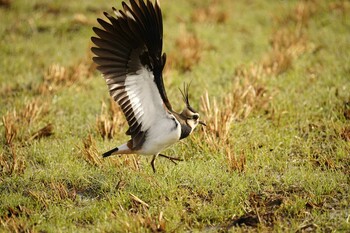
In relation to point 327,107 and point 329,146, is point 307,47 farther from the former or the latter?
point 329,146

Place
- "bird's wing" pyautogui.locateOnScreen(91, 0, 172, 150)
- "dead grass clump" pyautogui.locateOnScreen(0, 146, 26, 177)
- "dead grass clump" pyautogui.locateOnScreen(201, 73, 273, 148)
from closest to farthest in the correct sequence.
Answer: "bird's wing" pyautogui.locateOnScreen(91, 0, 172, 150), "dead grass clump" pyautogui.locateOnScreen(0, 146, 26, 177), "dead grass clump" pyautogui.locateOnScreen(201, 73, 273, 148)

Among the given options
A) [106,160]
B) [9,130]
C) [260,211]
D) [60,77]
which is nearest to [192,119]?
[106,160]

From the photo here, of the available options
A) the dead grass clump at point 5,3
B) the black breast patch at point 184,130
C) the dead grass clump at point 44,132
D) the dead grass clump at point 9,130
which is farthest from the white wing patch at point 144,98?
the dead grass clump at point 5,3

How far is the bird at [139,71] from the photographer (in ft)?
12.6

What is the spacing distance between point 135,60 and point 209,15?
536 centimetres

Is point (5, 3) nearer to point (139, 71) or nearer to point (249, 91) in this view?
point (249, 91)

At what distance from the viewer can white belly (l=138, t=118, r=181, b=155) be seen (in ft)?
13.6

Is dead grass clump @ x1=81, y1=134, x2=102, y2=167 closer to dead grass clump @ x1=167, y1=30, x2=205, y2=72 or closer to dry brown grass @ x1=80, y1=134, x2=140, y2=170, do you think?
dry brown grass @ x1=80, y1=134, x2=140, y2=170

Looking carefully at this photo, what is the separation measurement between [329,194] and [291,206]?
41cm

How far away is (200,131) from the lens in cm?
519

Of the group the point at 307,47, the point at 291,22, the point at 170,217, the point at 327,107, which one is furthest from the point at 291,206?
the point at 291,22

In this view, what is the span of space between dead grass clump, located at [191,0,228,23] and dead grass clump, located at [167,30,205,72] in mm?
1220

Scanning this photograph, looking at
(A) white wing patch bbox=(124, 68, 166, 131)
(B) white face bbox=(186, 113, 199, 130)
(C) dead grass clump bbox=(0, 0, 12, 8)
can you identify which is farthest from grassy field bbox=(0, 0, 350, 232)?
(A) white wing patch bbox=(124, 68, 166, 131)

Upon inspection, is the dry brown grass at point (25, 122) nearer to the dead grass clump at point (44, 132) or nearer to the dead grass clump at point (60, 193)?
the dead grass clump at point (44, 132)
